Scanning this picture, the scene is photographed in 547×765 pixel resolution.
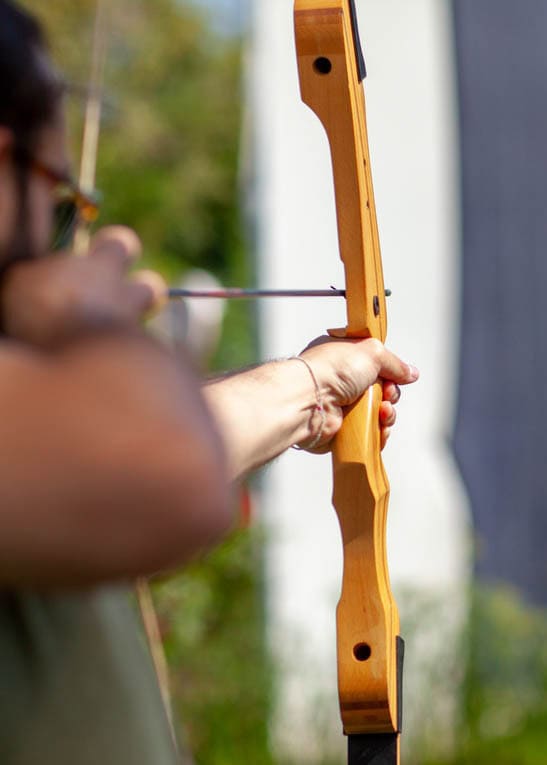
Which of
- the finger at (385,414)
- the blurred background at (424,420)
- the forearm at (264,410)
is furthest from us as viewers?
the blurred background at (424,420)

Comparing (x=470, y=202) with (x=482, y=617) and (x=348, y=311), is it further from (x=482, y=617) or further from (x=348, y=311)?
(x=348, y=311)

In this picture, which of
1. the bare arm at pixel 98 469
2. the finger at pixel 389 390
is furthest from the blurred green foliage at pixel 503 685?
the bare arm at pixel 98 469

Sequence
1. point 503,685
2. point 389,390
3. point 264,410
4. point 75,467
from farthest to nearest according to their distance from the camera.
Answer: point 503,685 → point 389,390 → point 264,410 → point 75,467

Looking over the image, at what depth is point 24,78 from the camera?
2.75 ft

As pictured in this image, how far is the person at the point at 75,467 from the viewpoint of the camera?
0.65 meters

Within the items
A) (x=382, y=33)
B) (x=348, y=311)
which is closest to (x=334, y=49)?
(x=348, y=311)

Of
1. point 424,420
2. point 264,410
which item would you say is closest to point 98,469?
point 264,410

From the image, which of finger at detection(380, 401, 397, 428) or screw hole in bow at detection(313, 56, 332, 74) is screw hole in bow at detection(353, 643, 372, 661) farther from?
screw hole in bow at detection(313, 56, 332, 74)

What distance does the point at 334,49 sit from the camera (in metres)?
1.25

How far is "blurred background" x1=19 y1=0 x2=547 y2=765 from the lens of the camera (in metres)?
3.40

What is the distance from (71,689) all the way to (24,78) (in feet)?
1.21

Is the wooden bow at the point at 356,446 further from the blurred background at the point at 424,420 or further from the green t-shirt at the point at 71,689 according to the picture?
the blurred background at the point at 424,420

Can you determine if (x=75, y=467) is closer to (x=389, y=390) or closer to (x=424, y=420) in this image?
(x=389, y=390)

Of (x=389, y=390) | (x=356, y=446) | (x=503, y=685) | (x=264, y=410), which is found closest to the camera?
(x=264, y=410)
